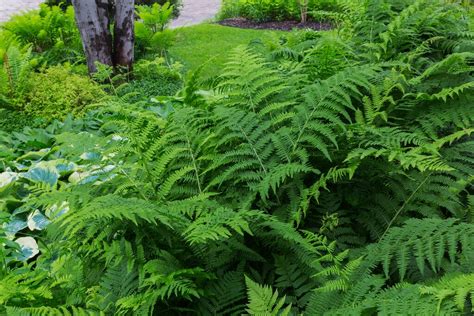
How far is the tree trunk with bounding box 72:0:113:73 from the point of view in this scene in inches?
229

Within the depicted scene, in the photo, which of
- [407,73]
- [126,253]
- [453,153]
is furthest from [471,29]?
[126,253]

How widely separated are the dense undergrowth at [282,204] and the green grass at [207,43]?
503 centimetres

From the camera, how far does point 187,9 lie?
46.9ft

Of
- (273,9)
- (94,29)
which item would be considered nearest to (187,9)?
(273,9)

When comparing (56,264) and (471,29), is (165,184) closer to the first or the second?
(56,264)

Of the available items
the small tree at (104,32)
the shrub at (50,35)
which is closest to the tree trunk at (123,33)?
the small tree at (104,32)

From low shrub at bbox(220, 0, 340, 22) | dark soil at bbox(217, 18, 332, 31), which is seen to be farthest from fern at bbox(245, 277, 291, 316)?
low shrub at bbox(220, 0, 340, 22)

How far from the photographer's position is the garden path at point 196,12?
12.5 meters

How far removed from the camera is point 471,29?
8.77 ft

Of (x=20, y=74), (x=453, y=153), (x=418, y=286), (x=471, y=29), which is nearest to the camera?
(x=418, y=286)

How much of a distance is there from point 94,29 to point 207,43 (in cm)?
346

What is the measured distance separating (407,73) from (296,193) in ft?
3.14

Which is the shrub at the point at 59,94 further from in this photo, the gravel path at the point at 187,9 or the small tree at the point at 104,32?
the gravel path at the point at 187,9

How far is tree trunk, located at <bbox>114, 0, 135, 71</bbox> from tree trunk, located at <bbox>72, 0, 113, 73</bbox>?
127 mm
